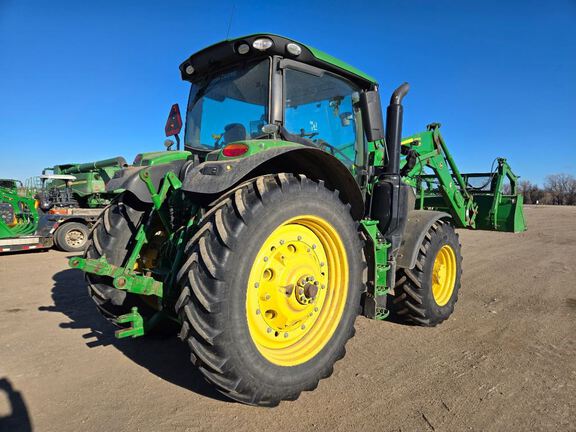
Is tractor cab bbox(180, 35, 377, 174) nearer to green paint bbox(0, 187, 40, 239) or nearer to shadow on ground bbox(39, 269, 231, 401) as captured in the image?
shadow on ground bbox(39, 269, 231, 401)

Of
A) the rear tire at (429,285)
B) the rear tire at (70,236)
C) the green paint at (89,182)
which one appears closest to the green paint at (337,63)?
the rear tire at (429,285)

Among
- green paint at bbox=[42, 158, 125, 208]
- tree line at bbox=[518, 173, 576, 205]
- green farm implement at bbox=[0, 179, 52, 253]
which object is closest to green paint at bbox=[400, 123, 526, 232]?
green farm implement at bbox=[0, 179, 52, 253]

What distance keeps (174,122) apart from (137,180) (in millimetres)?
816

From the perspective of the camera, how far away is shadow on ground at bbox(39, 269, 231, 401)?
2635 mm

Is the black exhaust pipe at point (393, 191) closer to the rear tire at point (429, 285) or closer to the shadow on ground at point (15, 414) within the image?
the rear tire at point (429, 285)

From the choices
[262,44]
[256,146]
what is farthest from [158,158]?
[262,44]

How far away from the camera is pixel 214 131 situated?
10.5ft

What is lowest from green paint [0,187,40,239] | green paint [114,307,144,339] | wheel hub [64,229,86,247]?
wheel hub [64,229,86,247]

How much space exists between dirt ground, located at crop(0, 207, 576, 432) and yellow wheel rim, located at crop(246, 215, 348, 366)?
367 millimetres

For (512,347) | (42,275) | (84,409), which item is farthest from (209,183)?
(42,275)

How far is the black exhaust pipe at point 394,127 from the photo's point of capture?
3.36m

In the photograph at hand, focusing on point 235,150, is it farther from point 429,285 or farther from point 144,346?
point 429,285

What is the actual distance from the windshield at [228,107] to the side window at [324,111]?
0.22 metres

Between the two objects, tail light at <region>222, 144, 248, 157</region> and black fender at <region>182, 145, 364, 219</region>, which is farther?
tail light at <region>222, 144, 248, 157</region>
